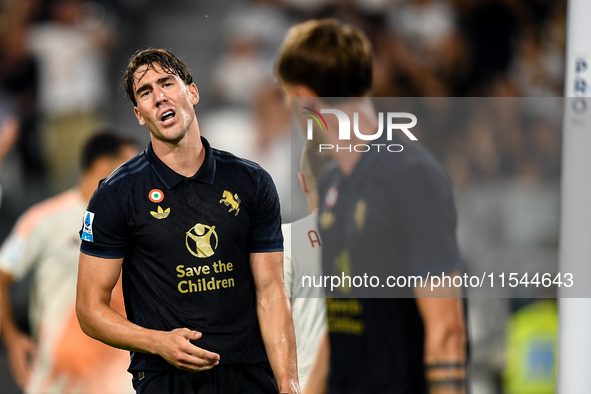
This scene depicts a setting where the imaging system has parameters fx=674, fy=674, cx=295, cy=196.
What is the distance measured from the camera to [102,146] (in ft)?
13.4

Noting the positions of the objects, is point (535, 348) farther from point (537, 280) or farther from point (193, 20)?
point (193, 20)

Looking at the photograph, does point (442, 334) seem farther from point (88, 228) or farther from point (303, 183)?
point (88, 228)

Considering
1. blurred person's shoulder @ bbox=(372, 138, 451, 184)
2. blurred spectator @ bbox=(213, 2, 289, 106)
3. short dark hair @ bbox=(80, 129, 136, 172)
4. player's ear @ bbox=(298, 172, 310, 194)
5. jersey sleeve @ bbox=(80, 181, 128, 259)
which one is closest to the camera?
jersey sleeve @ bbox=(80, 181, 128, 259)

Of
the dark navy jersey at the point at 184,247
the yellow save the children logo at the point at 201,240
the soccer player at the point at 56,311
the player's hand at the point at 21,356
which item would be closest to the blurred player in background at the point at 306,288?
the dark navy jersey at the point at 184,247

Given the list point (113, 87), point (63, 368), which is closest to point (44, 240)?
point (63, 368)

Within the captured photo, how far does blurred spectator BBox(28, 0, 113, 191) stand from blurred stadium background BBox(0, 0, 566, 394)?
0.04 ft

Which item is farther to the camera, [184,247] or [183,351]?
[184,247]

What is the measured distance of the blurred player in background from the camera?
312 cm

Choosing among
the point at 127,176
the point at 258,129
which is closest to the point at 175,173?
the point at 127,176

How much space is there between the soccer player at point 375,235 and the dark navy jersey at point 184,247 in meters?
0.55

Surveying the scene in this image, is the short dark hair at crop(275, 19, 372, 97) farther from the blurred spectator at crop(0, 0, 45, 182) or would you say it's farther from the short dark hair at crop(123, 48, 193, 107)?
the blurred spectator at crop(0, 0, 45, 182)

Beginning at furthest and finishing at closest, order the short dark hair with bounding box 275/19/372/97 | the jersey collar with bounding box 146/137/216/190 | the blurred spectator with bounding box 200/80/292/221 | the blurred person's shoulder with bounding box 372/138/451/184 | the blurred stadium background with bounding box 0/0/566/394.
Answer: the blurred spectator with bounding box 200/80/292/221
the blurred stadium background with bounding box 0/0/566/394
the short dark hair with bounding box 275/19/372/97
the blurred person's shoulder with bounding box 372/138/451/184
the jersey collar with bounding box 146/137/216/190

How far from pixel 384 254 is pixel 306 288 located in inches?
16.5

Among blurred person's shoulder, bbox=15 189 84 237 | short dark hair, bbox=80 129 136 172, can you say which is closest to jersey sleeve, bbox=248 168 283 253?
short dark hair, bbox=80 129 136 172
